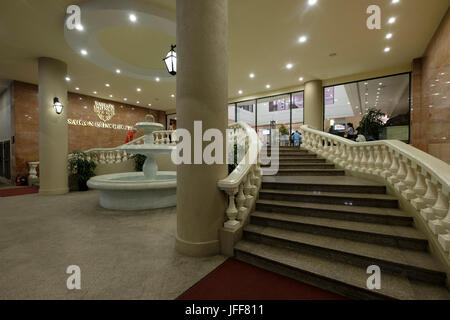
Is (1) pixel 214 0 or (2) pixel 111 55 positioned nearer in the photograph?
(1) pixel 214 0

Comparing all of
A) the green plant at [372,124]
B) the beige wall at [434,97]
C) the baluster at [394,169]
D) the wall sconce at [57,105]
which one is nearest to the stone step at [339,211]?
the baluster at [394,169]

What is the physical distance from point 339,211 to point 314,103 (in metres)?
7.72

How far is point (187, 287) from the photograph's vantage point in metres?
1.90

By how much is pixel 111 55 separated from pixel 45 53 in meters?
1.93

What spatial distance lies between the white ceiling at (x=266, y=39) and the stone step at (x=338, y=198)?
14.1 ft

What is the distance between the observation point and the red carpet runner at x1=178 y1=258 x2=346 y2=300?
1801 mm

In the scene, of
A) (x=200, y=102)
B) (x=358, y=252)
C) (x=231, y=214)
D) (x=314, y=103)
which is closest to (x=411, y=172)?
(x=358, y=252)

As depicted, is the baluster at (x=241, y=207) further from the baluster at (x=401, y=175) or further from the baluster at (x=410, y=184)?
the baluster at (x=401, y=175)

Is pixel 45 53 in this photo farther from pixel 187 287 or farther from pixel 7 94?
pixel 187 287

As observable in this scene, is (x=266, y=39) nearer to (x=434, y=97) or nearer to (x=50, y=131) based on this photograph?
(x=434, y=97)

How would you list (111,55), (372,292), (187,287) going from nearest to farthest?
(372,292) → (187,287) → (111,55)

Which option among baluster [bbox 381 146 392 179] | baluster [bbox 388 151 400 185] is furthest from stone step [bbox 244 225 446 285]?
baluster [bbox 381 146 392 179]

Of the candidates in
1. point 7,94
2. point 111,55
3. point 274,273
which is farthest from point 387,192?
point 7,94

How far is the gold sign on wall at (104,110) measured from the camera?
38.4ft
